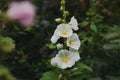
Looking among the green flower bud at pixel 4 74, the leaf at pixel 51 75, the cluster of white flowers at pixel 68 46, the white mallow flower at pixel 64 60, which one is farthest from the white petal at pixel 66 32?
the green flower bud at pixel 4 74

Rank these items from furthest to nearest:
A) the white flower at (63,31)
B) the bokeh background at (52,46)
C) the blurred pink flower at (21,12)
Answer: the bokeh background at (52,46), the white flower at (63,31), the blurred pink flower at (21,12)

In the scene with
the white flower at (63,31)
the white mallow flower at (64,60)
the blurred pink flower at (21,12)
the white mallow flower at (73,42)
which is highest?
the white flower at (63,31)

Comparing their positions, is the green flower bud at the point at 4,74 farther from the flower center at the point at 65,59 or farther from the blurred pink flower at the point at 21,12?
the flower center at the point at 65,59

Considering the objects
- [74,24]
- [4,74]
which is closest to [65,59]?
[74,24]

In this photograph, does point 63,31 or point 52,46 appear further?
point 52,46

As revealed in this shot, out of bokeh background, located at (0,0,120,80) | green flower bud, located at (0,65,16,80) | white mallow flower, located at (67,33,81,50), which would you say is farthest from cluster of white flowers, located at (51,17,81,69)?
green flower bud, located at (0,65,16,80)

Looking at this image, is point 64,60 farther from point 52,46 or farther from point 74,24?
point 74,24

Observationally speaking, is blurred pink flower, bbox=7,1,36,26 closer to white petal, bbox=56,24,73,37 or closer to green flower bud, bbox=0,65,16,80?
green flower bud, bbox=0,65,16,80

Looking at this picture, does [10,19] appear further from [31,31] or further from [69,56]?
[31,31]

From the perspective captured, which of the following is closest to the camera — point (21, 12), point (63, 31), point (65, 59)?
point (21, 12)
